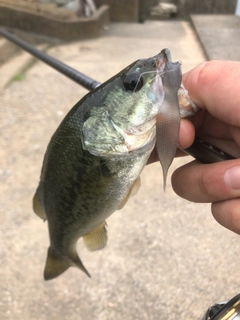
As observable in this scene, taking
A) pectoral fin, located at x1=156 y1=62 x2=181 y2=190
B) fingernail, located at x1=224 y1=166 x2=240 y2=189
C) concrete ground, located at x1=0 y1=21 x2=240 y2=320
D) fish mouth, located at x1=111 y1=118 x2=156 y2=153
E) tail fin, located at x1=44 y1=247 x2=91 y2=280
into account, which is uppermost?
pectoral fin, located at x1=156 y1=62 x2=181 y2=190

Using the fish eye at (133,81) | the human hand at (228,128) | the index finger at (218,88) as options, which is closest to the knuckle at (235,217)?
the human hand at (228,128)

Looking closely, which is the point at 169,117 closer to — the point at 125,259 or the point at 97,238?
the point at 97,238

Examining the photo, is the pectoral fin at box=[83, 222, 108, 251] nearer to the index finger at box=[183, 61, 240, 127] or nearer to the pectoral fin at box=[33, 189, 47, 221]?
the pectoral fin at box=[33, 189, 47, 221]

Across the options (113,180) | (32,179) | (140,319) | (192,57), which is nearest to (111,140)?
(113,180)

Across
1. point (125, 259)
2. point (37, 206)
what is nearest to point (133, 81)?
point (37, 206)

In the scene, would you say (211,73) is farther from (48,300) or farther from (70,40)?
(70,40)

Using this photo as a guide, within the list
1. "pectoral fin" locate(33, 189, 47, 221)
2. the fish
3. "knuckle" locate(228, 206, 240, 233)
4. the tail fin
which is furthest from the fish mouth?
the tail fin

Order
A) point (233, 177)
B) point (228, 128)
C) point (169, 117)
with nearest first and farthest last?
point (169, 117), point (233, 177), point (228, 128)
